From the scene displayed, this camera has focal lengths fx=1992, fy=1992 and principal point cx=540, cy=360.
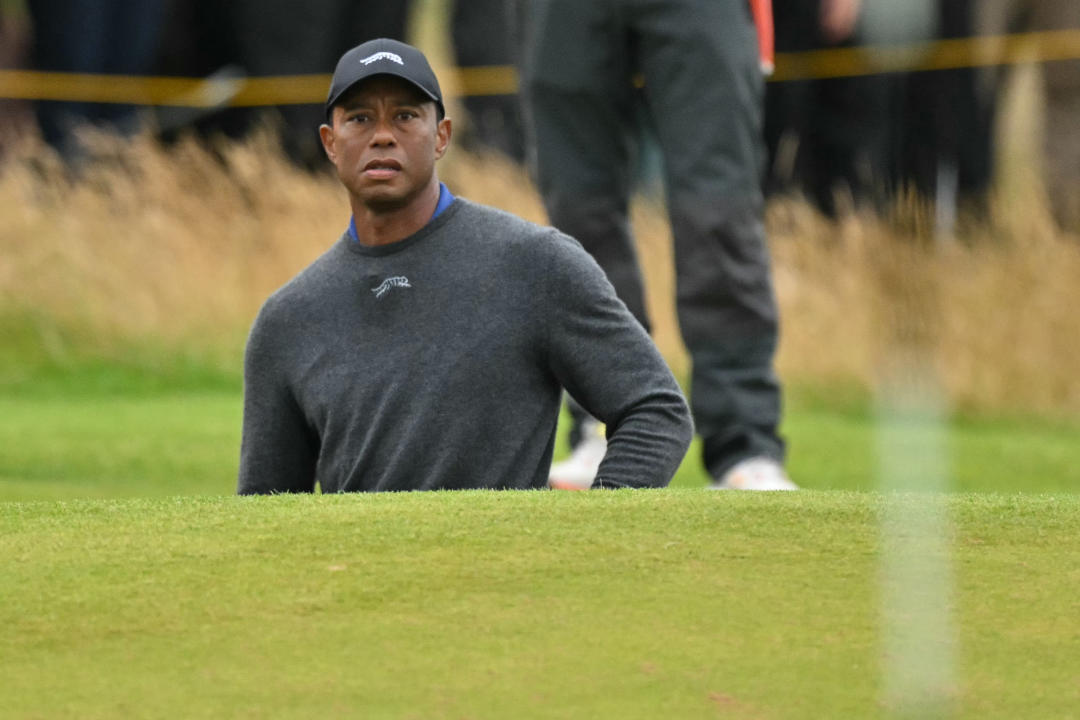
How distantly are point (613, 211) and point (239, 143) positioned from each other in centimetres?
535

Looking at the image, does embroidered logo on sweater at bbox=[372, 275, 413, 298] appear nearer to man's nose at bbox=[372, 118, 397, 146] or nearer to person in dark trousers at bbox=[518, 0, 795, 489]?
man's nose at bbox=[372, 118, 397, 146]

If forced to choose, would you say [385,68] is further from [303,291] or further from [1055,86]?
[1055,86]

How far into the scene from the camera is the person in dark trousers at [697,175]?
16.6ft

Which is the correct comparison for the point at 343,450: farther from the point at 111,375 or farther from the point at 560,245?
the point at 111,375

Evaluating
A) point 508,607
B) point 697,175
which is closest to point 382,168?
point 508,607

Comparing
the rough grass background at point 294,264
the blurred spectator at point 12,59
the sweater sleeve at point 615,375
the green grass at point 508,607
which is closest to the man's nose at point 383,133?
the sweater sleeve at point 615,375

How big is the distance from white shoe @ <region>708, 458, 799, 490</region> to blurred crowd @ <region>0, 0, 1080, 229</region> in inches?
129

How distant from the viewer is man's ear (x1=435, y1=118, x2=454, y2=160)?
375cm

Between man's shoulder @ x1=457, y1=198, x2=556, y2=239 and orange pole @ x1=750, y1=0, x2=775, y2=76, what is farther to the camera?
orange pole @ x1=750, y1=0, x2=775, y2=76

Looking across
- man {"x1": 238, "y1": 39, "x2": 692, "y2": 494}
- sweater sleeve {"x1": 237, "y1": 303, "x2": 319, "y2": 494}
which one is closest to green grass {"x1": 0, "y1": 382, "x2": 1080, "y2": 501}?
sweater sleeve {"x1": 237, "y1": 303, "x2": 319, "y2": 494}

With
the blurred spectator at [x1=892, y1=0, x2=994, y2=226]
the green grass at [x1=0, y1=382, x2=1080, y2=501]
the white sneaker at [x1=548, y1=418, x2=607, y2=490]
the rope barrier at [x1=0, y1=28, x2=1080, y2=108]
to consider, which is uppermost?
the rope barrier at [x1=0, y1=28, x2=1080, y2=108]

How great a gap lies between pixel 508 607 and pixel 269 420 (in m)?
1.22

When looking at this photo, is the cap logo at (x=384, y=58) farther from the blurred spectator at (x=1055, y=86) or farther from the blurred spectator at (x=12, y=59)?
the blurred spectator at (x=12, y=59)

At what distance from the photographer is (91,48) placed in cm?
1010
